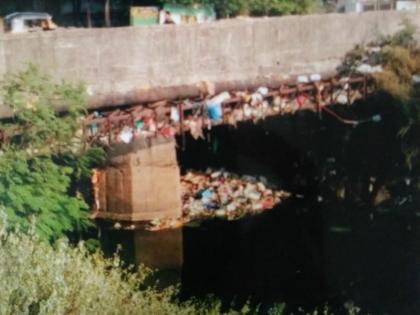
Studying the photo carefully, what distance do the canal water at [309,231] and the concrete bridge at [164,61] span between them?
763 mm

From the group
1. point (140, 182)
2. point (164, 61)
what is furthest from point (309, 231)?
point (164, 61)

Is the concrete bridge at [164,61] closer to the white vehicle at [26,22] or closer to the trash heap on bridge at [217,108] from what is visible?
the trash heap on bridge at [217,108]

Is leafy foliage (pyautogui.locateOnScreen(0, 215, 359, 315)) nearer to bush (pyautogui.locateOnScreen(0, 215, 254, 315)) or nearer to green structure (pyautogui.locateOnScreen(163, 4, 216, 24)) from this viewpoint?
bush (pyautogui.locateOnScreen(0, 215, 254, 315))

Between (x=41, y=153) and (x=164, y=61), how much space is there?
297 cm

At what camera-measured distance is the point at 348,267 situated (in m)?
11.3

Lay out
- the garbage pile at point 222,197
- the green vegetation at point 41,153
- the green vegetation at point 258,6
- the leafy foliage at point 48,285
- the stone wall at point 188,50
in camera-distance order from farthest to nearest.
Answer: the green vegetation at point 258,6, the garbage pile at point 222,197, the stone wall at point 188,50, the green vegetation at point 41,153, the leafy foliage at point 48,285

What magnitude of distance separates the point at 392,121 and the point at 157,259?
4267 mm

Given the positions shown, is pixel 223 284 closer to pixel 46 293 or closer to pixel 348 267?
pixel 348 267

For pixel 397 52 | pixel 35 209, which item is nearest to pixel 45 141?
pixel 35 209

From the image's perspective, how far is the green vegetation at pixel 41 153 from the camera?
7.45m

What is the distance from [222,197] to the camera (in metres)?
13.3

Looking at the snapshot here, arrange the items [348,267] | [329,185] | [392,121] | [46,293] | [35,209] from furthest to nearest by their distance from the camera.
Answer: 1. [329,185]
2. [392,121]
3. [348,267]
4. [35,209]
5. [46,293]

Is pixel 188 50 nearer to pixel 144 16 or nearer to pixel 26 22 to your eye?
pixel 26 22

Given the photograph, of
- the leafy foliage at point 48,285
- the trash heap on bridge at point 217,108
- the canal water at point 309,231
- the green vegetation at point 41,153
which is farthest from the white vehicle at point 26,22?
the leafy foliage at point 48,285
